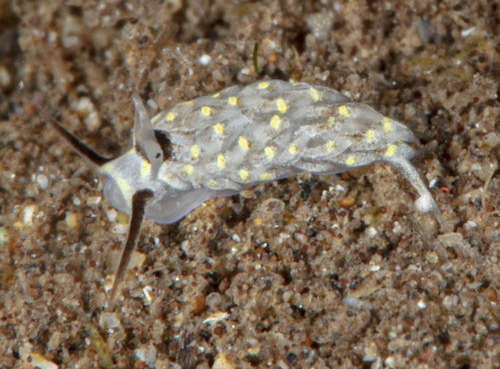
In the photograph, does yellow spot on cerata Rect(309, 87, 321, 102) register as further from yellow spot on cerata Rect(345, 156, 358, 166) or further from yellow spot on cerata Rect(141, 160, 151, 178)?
yellow spot on cerata Rect(141, 160, 151, 178)

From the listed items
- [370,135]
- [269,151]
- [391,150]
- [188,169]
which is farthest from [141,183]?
[391,150]

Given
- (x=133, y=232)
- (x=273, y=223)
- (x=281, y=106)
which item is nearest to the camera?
(x=133, y=232)

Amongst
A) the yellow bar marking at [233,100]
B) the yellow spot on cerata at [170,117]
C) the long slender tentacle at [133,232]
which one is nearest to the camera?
the long slender tentacle at [133,232]

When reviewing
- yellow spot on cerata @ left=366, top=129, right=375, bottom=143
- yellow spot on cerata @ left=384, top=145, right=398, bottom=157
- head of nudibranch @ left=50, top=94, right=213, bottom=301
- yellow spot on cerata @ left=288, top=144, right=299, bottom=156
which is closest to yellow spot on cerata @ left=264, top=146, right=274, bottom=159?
yellow spot on cerata @ left=288, top=144, right=299, bottom=156

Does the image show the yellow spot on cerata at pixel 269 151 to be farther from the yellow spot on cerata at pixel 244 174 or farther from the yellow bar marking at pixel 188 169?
the yellow bar marking at pixel 188 169

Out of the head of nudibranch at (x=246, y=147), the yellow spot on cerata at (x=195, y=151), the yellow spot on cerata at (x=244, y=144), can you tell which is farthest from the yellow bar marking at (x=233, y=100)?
the yellow spot on cerata at (x=195, y=151)

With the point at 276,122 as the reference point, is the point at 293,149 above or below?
below

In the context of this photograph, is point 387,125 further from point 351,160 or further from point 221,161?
point 221,161

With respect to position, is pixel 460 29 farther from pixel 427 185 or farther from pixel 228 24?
pixel 228 24

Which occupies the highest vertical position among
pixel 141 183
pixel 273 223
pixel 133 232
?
pixel 141 183
